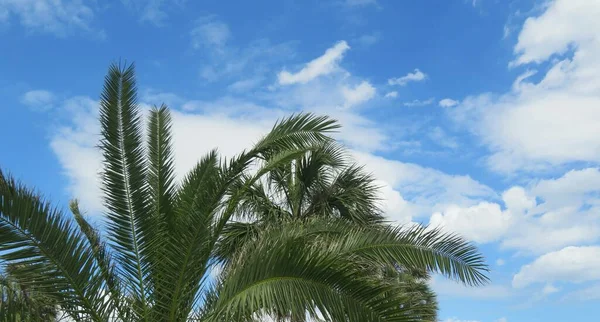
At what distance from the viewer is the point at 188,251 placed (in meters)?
7.82

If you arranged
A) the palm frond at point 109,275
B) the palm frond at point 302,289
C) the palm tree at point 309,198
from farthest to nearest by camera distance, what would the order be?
the palm tree at point 309,198
the palm frond at point 109,275
the palm frond at point 302,289

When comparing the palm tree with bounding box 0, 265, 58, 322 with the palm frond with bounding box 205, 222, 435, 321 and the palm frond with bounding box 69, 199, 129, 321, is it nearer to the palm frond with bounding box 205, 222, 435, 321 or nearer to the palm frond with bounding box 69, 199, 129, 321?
the palm frond with bounding box 69, 199, 129, 321

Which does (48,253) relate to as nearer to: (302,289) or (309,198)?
(302,289)

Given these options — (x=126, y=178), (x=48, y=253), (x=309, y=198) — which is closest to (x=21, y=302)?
(x=48, y=253)

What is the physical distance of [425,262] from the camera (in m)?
7.40

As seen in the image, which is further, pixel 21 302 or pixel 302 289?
pixel 21 302

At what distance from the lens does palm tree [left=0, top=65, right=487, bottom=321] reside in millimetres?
6516

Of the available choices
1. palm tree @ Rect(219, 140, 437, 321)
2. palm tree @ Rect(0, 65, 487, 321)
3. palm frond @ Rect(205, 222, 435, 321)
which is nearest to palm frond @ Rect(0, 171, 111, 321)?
palm tree @ Rect(0, 65, 487, 321)

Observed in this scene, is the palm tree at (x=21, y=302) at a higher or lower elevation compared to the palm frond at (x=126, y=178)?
lower

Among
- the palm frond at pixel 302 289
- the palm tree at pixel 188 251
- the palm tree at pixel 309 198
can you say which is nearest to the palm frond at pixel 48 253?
the palm tree at pixel 188 251

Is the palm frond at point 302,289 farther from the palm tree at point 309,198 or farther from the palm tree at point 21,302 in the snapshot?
the palm tree at point 309,198

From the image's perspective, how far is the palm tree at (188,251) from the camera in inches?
257

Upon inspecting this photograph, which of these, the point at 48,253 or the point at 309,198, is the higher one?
the point at 309,198

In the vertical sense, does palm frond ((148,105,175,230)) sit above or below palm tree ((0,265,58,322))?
above
